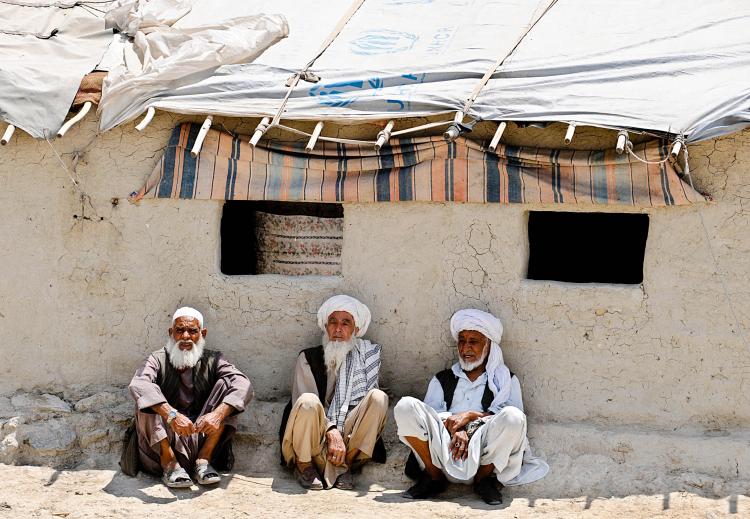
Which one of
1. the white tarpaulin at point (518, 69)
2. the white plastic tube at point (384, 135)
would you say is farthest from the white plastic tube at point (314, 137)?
the white plastic tube at point (384, 135)

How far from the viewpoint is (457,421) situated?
6281mm

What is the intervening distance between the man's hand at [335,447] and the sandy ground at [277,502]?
165mm

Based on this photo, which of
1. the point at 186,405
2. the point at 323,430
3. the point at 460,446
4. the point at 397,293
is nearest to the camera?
the point at 460,446

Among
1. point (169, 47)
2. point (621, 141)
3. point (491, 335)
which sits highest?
point (169, 47)

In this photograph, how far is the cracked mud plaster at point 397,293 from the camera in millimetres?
6504

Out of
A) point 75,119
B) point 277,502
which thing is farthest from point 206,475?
point 75,119

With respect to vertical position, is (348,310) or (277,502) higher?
(348,310)

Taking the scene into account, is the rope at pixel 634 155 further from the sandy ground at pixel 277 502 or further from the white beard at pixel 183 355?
the white beard at pixel 183 355

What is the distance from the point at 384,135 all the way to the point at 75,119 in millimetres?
1745

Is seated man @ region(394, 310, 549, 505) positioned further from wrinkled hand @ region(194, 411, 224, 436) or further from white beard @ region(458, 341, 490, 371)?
wrinkled hand @ region(194, 411, 224, 436)

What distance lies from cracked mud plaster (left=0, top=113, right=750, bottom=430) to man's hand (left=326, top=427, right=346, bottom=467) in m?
0.64

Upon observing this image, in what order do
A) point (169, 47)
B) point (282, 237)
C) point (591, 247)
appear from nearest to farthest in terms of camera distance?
point (169, 47)
point (282, 237)
point (591, 247)

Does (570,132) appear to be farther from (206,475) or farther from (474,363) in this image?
(206,475)

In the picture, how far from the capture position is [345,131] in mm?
6914
